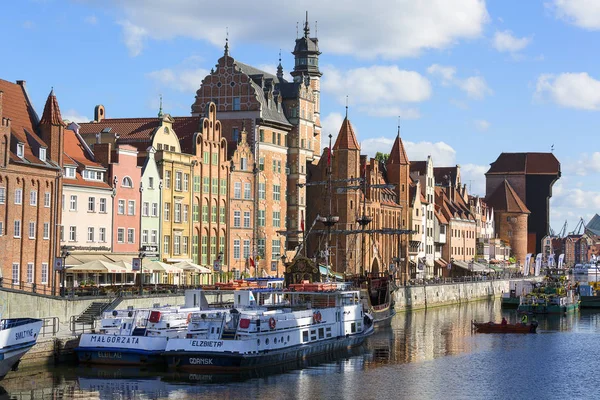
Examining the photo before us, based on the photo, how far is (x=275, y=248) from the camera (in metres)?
119

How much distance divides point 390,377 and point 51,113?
35.2 m

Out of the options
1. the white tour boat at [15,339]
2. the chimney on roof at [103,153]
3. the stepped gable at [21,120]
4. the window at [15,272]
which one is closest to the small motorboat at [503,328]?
the chimney on roof at [103,153]


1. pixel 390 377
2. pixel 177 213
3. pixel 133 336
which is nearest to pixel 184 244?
pixel 177 213

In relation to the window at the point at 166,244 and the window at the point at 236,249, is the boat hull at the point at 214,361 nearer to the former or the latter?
the window at the point at 166,244

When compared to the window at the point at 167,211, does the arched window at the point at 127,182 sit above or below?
above

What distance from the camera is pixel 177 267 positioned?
298ft

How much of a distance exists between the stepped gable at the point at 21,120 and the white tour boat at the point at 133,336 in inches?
695

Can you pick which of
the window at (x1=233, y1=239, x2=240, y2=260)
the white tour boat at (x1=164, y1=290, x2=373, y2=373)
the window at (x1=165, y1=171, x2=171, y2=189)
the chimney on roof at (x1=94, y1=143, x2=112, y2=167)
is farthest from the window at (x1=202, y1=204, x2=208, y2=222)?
the white tour boat at (x1=164, y1=290, x2=373, y2=373)

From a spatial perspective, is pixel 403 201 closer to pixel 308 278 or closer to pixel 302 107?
pixel 302 107

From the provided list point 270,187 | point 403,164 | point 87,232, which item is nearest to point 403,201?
point 403,164

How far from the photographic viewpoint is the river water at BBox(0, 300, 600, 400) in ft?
178

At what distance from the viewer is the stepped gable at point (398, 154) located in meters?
145

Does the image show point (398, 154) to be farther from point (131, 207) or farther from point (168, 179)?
point (131, 207)

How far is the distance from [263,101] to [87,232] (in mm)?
34667
